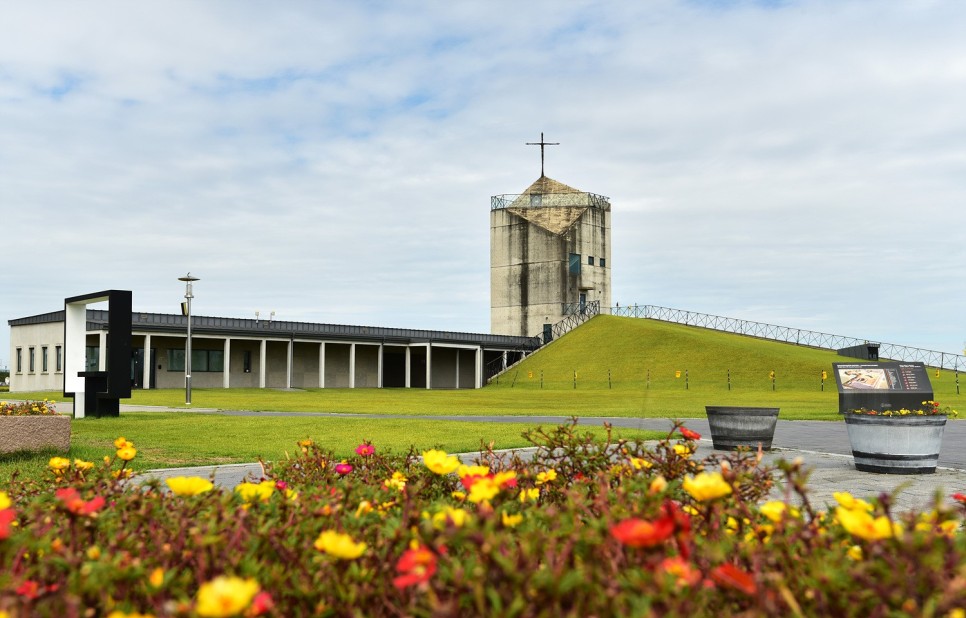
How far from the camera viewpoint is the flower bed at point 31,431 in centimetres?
1116

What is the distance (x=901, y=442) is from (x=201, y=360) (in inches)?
1933

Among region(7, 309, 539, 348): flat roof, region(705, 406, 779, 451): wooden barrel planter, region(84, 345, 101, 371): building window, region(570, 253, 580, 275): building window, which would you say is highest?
region(570, 253, 580, 275): building window

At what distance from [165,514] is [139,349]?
5184cm

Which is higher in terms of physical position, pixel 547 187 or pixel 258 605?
pixel 547 187

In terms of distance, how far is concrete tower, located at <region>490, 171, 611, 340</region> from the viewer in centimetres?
7662

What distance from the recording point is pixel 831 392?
43.8 meters

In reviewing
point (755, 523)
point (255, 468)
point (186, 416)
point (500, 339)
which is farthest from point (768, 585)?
point (500, 339)

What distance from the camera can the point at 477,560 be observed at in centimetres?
198

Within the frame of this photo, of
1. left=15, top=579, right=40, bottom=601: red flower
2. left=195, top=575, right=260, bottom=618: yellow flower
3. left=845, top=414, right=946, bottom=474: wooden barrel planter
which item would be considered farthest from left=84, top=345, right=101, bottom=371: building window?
left=195, top=575, right=260, bottom=618: yellow flower

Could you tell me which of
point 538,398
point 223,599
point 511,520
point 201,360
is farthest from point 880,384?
point 201,360

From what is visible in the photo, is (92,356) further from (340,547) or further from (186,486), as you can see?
(340,547)

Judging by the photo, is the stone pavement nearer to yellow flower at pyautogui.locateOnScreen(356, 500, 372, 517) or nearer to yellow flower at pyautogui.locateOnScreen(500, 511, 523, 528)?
yellow flower at pyautogui.locateOnScreen(356, 500, 372, 517)

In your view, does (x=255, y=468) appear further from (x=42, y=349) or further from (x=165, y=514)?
(x=42, y=349)

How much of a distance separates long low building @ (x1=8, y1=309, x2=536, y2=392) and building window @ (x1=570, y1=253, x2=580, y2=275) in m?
11.4
